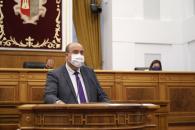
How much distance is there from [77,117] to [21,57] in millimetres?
4970

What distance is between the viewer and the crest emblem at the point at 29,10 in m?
7.85

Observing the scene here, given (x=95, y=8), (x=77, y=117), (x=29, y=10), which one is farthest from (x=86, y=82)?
(x=95, y=8)

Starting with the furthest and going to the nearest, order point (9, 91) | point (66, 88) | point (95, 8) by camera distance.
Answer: point (95, 8) → point (9, 91) → point (66, 88)

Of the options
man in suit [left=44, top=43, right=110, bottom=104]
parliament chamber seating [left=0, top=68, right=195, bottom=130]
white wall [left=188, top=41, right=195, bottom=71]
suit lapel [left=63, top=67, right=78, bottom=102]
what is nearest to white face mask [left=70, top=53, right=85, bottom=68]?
man in suit [left=44, top=43, right=110, bottom=104]

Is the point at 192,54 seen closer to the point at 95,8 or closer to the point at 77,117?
the point at 95,8

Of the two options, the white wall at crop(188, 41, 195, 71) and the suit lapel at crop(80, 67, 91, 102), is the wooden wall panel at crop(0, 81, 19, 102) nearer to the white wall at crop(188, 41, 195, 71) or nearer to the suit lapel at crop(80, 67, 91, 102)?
the suit lapel at crop(80, 67, 91, 102)

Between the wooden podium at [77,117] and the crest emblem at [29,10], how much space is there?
16.0ft

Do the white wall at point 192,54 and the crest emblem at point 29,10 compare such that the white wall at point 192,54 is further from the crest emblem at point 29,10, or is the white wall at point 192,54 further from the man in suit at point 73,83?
the man in suit at point 73,83

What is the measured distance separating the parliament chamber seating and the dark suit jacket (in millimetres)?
1643

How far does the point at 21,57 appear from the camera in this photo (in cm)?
790

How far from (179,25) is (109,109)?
25.3 feet

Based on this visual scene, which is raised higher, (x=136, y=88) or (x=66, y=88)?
(x=66, y=88)

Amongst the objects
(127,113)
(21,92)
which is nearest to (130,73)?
(21,92)

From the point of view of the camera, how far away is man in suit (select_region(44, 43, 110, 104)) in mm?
4000
